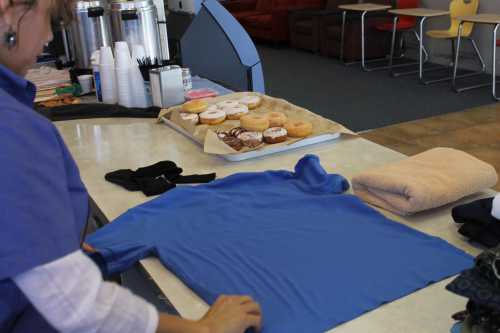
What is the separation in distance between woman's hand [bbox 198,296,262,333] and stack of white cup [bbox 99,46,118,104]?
140 cm

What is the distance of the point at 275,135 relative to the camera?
152 centimetres

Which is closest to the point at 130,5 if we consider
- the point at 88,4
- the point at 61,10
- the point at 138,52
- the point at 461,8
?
the point at 88,4

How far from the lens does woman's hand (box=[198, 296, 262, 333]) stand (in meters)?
0.75

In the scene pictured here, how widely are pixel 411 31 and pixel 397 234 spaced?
18.8 ft

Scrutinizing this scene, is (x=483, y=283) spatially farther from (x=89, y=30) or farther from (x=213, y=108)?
(x=89, y=30)

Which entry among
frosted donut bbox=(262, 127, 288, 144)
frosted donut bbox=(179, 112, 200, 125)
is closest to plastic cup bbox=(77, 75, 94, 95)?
frosted donut bbox=(179, 112, 200, 125)

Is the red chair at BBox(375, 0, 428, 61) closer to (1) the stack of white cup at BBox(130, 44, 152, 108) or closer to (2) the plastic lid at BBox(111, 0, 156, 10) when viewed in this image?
(2) the plastic lid at BBox(111, 0, 156, 10)

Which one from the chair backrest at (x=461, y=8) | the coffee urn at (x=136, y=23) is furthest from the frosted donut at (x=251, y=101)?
the chair backrest at (x=461, y=8)

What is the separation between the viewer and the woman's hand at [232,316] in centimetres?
75

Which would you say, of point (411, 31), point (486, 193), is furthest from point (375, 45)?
point (486, 193)

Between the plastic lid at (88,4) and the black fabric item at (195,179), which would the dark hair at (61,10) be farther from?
the plastic lid at (88,4)

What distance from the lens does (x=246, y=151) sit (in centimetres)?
145

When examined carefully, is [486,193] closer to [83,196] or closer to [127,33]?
[83,196]

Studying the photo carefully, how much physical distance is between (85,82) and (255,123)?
1.01 m
